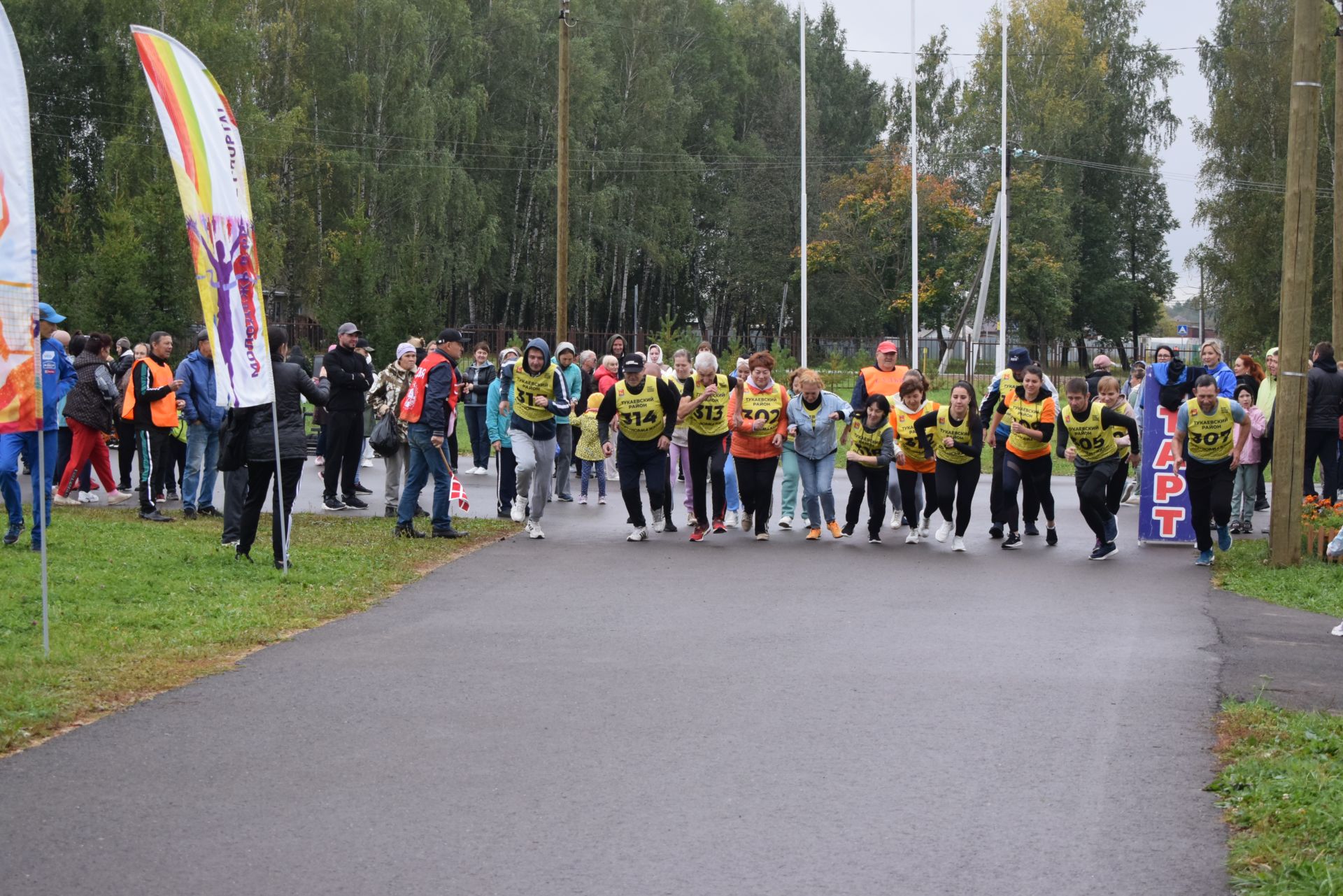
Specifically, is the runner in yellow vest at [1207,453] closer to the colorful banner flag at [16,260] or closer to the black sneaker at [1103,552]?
the black sneaker at [1103,552]

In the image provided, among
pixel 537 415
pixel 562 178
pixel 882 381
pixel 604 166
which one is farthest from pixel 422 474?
pixel 604 166

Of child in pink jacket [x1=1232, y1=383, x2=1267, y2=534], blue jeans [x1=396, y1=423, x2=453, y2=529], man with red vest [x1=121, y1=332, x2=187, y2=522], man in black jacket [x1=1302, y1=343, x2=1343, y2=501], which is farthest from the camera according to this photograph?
man in black jacket [x1=1302, y1=343, x2=1343, y2=501]

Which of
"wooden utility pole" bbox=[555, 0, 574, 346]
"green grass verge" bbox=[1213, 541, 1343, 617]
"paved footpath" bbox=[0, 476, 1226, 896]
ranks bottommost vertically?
"green grass verge" bbox=[1213, 541, 1343, 617]

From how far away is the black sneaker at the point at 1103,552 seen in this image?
14031mm

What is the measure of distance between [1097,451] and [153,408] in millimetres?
9885

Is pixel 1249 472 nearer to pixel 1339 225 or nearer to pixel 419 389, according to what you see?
pixel 1339 225

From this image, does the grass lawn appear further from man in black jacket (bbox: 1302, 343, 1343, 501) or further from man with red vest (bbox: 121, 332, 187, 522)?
man in black jacket (bbox: 1302, 343, 1343, 501)

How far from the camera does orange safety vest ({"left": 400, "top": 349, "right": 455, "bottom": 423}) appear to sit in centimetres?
1423

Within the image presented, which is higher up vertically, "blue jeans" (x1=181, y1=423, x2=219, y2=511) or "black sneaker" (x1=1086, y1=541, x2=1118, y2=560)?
"blue jeans" (x1=181, y1=423, x2=219, y2=511)

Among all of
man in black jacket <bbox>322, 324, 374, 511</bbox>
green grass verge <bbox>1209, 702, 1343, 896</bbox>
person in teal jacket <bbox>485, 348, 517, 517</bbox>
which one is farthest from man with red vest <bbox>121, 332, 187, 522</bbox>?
green grass verge <bbox>1209, 702, 1343, 896</bbox>

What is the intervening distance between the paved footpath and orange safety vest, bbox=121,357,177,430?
6.19m

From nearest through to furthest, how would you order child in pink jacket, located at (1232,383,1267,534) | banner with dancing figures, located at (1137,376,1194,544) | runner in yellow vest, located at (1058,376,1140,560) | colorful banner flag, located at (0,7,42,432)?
colorful banner flag, located at (0,7,42,432) < runner in yellow vest, located at (1058,376,1140,560) < banner with dancing figures, located at (1137,376,1194,544) < child in pink jacket, located at (1232,383,1267,534)

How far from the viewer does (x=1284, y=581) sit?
1260 centimetres

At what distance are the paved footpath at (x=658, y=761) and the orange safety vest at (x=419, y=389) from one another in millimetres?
3657
